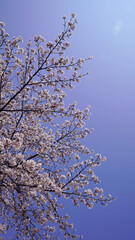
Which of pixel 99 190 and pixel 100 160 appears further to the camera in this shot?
pixel 100 160

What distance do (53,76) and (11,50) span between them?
1.80 m

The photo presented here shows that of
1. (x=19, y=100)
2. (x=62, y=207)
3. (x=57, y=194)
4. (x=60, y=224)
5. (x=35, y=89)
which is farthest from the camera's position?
(x=19, y=100)

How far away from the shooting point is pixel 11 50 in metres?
6.98

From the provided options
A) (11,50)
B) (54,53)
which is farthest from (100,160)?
(11,50)

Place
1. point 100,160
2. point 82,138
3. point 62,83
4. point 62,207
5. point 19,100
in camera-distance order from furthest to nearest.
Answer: point 82,138 → point 19,100 → point 62,83 → point 100,160 → point 62,207

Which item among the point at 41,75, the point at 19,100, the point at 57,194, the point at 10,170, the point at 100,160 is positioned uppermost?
the point at 19,100

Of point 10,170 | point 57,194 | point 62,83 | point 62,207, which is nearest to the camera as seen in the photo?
point 10,170

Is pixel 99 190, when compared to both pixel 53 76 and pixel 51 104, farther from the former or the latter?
pixel 53 76

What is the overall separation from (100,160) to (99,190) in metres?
0.94

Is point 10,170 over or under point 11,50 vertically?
under

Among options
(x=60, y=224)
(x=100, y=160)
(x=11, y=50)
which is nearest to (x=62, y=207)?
(x=60, y=224)

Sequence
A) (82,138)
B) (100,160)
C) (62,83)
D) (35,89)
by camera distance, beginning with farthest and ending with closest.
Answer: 1. (82,138)
2. (35,89)
3. (62,83)
4. (100,160)

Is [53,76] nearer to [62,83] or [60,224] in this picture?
[62,83]

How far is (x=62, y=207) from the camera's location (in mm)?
5723
